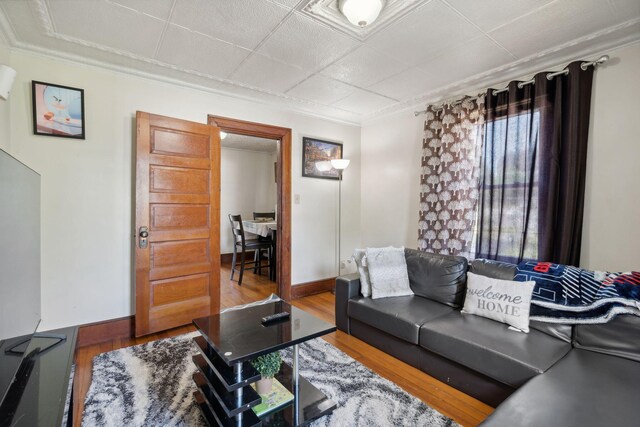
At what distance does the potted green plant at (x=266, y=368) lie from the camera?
1.50 m

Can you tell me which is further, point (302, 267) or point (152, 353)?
point (302, 267)

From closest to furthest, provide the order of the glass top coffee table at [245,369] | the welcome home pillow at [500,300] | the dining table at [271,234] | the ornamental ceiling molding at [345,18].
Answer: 1. the glass top coffee table at [245,369]
2. the ornamental ceiling molding at [345,18]
3. the welcome home pillow at [500,300]
4. the dining table at [271,234]

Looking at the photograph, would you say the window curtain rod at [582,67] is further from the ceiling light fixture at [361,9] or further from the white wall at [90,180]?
the white wall at [90,180]

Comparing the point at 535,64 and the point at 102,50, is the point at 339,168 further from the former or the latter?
the point at 102,50

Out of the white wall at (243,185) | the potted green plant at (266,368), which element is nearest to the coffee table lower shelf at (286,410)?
the potted green plant at (266,368)

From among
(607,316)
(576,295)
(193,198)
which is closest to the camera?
(607,316)

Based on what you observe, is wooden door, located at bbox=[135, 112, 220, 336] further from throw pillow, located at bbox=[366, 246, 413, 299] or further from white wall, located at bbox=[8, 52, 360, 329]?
throw pillow, located at bbox=[366, 246, 413, 299]

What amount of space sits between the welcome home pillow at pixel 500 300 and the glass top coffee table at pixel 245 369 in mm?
1152

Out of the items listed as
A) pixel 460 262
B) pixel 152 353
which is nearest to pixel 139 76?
pixel 152 353

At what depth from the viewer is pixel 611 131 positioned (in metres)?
2.18

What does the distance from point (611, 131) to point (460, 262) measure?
1.45 meters

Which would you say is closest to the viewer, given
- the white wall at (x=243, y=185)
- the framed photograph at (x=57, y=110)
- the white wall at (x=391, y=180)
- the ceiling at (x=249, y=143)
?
the framed photograph at (x=57, y=110)

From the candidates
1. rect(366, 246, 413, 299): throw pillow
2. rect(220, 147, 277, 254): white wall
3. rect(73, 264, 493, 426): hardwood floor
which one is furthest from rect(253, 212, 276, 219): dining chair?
rect(366, 246, 413, 299): throw pillow

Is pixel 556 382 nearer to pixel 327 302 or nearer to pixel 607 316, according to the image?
pixel 607 316
